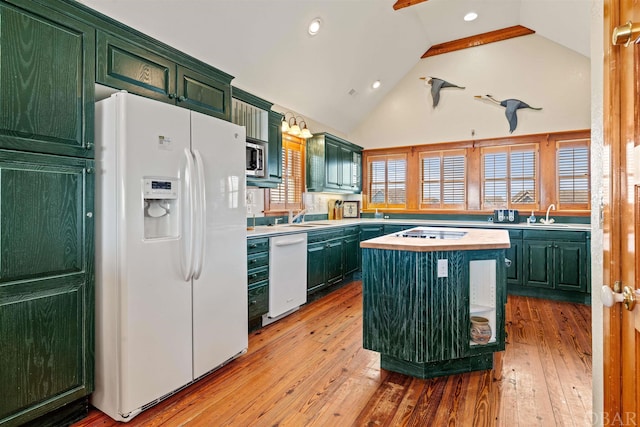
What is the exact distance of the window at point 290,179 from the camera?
4.54 meters

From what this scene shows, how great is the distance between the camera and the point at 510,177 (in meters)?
5.19

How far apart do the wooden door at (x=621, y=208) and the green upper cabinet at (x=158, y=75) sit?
236 centimetres

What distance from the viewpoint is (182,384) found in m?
2.15

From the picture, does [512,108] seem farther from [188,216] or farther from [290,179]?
[188,216]

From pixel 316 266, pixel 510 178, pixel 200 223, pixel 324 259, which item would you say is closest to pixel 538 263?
pixel 510 178

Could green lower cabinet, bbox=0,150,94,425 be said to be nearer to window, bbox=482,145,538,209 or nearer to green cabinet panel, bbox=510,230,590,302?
green cabinet panel, bbox=510,230,590,302

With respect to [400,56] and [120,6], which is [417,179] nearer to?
[400,56]

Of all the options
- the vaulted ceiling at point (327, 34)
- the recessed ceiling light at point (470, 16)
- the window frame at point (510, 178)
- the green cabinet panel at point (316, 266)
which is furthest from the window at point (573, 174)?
the green cabinet panel at point (316, 266)

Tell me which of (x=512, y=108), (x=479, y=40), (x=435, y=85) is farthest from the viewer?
(x=435, y=85)

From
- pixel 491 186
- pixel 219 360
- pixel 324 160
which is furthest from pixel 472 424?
pixel 491 186

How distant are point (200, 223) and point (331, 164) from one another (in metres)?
3.27

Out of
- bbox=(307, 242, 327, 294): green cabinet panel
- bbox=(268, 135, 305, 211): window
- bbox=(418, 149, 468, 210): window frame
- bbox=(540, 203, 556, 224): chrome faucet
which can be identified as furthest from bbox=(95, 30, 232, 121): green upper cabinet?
bbox=(540, 203, 556, 224): chrome faucet

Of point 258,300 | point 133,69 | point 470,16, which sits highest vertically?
point 470,16

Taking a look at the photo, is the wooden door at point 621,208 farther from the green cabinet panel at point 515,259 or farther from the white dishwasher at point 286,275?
the green cabinet panel at point 515,259
